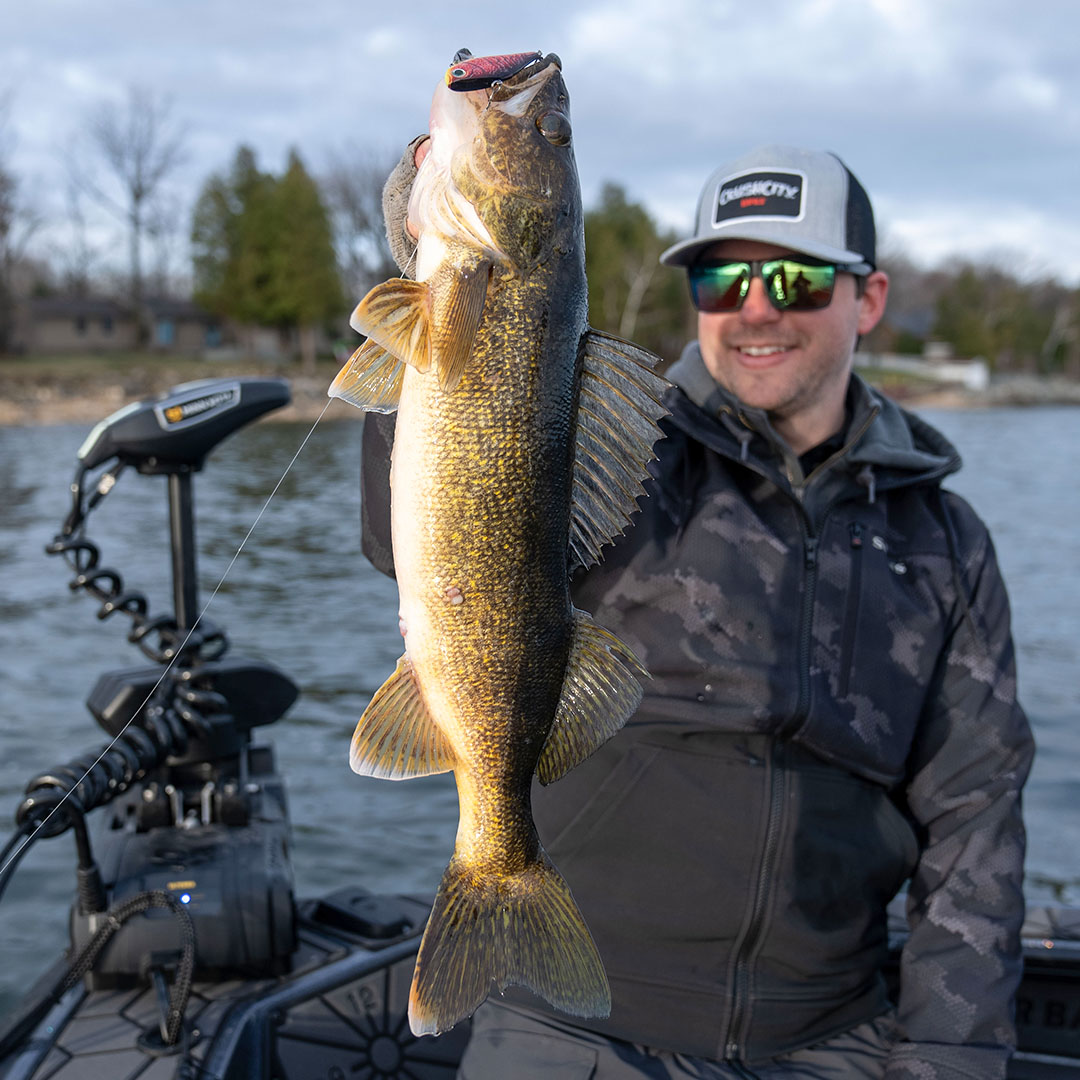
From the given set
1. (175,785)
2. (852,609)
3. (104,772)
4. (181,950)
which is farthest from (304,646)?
(852,609)

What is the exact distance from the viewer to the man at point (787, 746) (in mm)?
2691

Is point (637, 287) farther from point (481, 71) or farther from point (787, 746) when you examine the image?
point (481, 71)

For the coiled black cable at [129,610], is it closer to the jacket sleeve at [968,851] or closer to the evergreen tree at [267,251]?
the jacket sleeve at [968,851]

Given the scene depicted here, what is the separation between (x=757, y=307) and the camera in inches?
128

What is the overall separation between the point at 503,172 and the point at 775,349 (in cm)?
154

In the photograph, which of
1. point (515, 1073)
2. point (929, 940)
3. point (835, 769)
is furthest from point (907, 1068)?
point (515, 1073)

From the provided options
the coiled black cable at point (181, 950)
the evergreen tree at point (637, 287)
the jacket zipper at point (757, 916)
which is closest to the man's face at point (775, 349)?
the jacket zipper at point (757, 916)

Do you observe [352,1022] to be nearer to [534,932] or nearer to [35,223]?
[534,932]

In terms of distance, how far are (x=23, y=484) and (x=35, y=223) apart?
139 feet

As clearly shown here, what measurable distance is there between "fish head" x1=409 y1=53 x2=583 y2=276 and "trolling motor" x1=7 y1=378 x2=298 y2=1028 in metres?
1.47

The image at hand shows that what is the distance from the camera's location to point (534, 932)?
7.08ft

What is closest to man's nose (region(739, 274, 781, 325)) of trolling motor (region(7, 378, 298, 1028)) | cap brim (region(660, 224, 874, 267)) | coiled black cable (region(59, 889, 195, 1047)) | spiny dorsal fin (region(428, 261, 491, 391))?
cap brim (region(660, 224, 874, 267))

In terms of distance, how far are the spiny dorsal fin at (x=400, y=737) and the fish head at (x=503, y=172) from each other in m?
0.77

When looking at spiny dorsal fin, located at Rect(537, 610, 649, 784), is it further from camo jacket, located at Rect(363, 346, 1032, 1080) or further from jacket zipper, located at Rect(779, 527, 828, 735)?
jacket zipper, located at Rect(779, 527, 828, 735)
